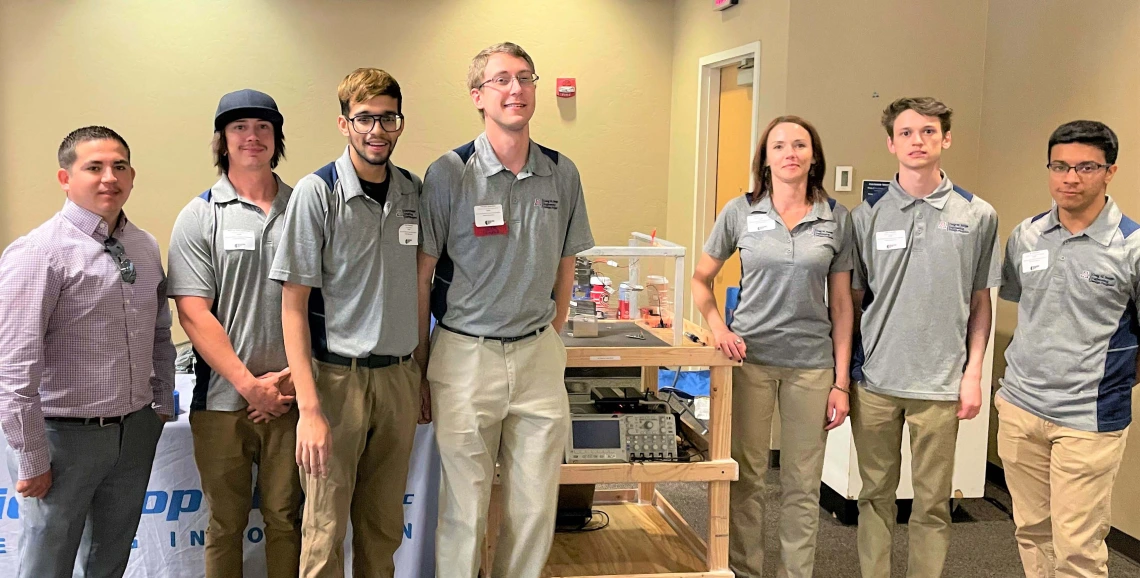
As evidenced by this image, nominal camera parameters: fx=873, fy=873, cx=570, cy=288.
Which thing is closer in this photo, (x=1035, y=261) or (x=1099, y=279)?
(x=1099, y=279)

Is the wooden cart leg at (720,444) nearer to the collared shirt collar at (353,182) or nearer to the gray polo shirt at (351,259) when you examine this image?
the gray polo shirt at (351,259)

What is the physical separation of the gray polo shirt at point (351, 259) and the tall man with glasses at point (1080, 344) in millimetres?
1770

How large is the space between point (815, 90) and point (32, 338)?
334 cm

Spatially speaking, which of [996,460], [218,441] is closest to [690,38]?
[996,460]

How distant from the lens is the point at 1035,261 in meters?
2.51

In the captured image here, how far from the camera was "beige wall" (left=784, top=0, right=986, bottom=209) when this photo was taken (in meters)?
4.05

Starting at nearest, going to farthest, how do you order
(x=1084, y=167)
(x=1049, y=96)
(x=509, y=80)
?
(x=509, y=80)
(x=1084, y=167)
(x=1049, y=96)

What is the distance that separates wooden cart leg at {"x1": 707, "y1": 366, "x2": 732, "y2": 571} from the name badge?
57 cm

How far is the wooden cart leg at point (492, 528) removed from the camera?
267cm

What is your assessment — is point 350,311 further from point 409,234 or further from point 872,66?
point 872,66

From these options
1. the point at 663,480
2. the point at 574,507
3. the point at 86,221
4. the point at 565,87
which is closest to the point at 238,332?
the point at 86,221

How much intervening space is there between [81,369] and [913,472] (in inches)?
89.3

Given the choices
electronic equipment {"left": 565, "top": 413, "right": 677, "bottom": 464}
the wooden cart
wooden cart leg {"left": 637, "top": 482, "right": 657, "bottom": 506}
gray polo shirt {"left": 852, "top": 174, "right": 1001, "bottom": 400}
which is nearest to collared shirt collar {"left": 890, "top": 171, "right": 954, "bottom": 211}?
A: gray polo shirt {"left": 852, "top": 174, "right": 1001, "bottom": 400}

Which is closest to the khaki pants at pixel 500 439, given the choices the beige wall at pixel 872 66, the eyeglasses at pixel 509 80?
the eyeglasses at pixel 509 80
